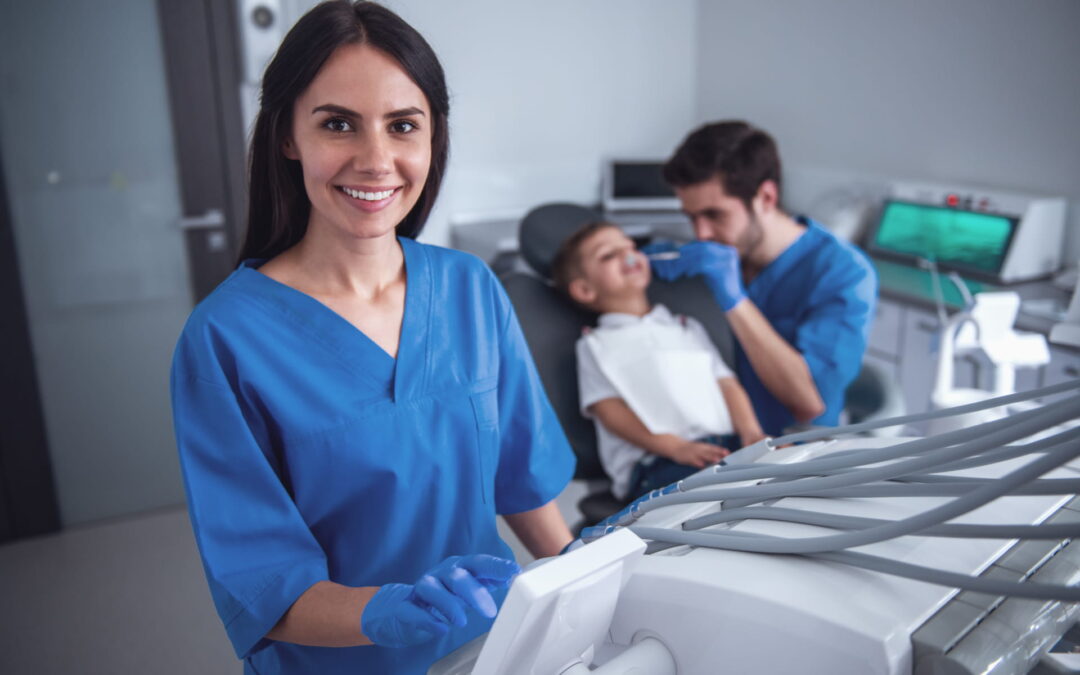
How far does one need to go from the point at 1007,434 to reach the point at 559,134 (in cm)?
341

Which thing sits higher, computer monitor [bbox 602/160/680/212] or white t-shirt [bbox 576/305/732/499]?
computer monitor [bbox 602/160/680/212]

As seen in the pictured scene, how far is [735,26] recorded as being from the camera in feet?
12.4

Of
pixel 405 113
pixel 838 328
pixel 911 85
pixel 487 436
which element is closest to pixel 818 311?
pixel 838 328

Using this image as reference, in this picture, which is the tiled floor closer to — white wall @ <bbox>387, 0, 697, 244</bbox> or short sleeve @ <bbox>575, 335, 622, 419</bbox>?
short sleeve @ <bbox>575, 335, 622, 419</bbox>

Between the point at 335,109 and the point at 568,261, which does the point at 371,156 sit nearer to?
the point at 335,109

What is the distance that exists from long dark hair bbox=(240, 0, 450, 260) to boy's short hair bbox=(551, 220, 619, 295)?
2.52 ft

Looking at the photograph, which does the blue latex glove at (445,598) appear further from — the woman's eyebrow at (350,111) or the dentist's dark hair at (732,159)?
the dentist's dark hair at (732,159)

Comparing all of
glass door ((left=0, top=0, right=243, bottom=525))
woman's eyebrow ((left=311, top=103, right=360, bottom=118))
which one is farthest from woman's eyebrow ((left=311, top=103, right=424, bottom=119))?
glass door ((left=0, top=0, right=243, bottom=525))

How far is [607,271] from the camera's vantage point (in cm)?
191

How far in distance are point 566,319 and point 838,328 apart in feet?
2.01

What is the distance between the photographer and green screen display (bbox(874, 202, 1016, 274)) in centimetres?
263

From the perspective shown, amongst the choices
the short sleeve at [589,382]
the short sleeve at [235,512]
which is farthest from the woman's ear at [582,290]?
the short sleeve at [235,512]

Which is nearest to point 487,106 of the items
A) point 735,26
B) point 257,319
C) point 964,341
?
point 735,26

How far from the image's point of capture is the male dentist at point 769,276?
1850mm
